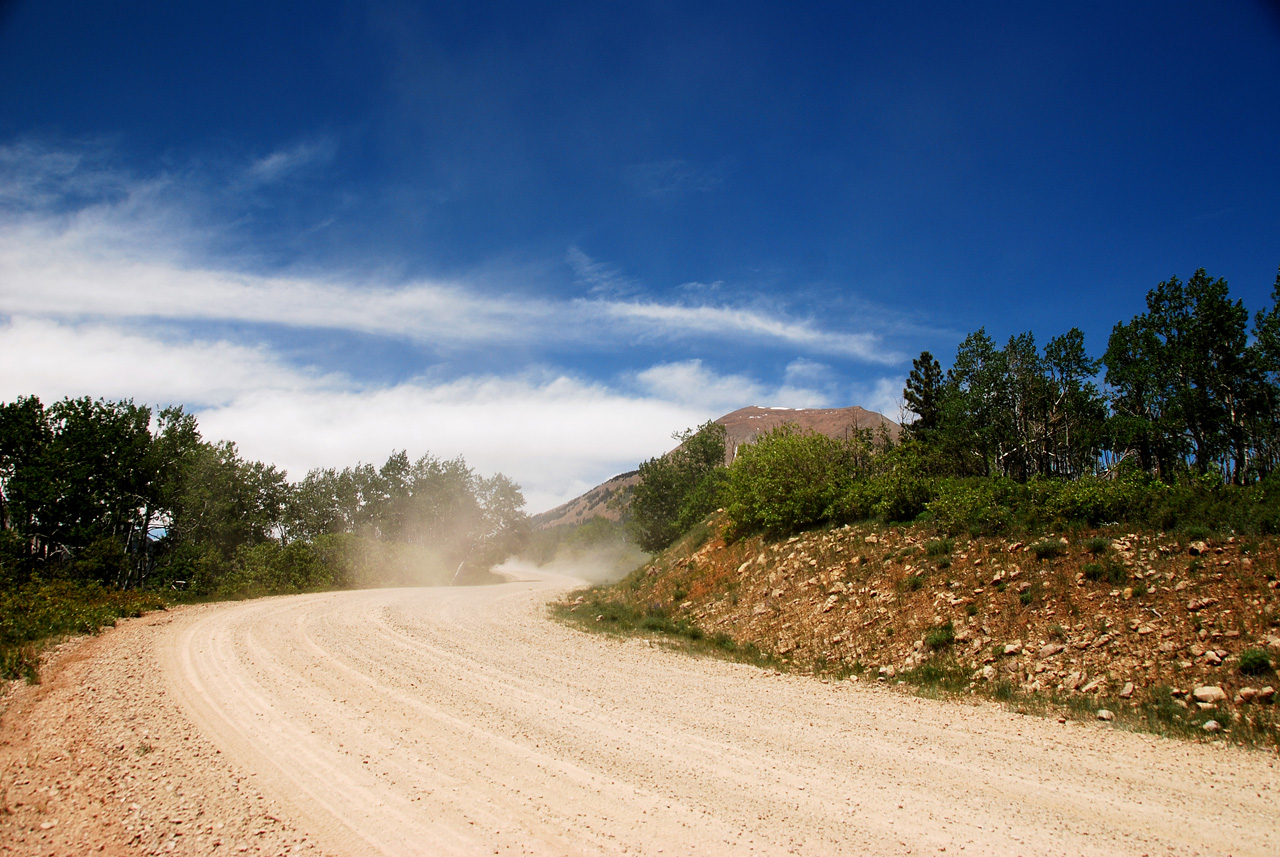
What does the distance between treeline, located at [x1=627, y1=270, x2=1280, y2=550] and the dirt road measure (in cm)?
769

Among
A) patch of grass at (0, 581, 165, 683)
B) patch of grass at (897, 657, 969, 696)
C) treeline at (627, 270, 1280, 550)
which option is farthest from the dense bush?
patch of grass at (0, 581, 165, 683)

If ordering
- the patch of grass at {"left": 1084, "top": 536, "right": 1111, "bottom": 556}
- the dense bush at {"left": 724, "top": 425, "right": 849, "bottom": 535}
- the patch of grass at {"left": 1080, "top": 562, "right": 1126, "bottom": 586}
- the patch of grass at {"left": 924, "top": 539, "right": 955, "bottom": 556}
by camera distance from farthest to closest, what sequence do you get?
the dense bush at {"left": 724, "top": 425, "right": 849, "bottom": 535} < the patch of grass at {"left": 924, "top": 539, "right": 955, "bottom": 556} < the patch of grass at {"left": 1084, "top": 536, "right": 1111, "bottom": 556} < the patch of grass at {"left": 1080, "top": 562, "right": 1126, "bottom": 586}

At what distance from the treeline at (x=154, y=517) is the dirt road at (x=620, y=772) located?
2064 cm

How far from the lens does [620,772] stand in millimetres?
5938

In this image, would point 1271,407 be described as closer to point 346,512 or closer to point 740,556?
point 740,556

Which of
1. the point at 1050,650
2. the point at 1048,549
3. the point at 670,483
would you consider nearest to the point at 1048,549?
the point at 1048,549

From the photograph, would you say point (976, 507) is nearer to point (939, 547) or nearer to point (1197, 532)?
point (939, 547)

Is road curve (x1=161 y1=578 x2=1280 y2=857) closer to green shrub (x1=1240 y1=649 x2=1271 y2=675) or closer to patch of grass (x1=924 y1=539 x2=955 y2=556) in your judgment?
green shrub (x1=1240 y1=649 x2=1271 y2=675)

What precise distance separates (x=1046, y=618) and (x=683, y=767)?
28.1 feet

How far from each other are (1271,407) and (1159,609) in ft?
127

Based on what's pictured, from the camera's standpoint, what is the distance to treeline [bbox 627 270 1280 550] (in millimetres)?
13633

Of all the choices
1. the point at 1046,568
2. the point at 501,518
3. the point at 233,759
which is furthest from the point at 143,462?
the point at 1046,568

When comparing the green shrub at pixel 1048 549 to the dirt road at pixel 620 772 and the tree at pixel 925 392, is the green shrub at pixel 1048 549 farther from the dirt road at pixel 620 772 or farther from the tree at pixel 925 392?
the tree at pixel 925 392

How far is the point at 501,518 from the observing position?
64000mm
